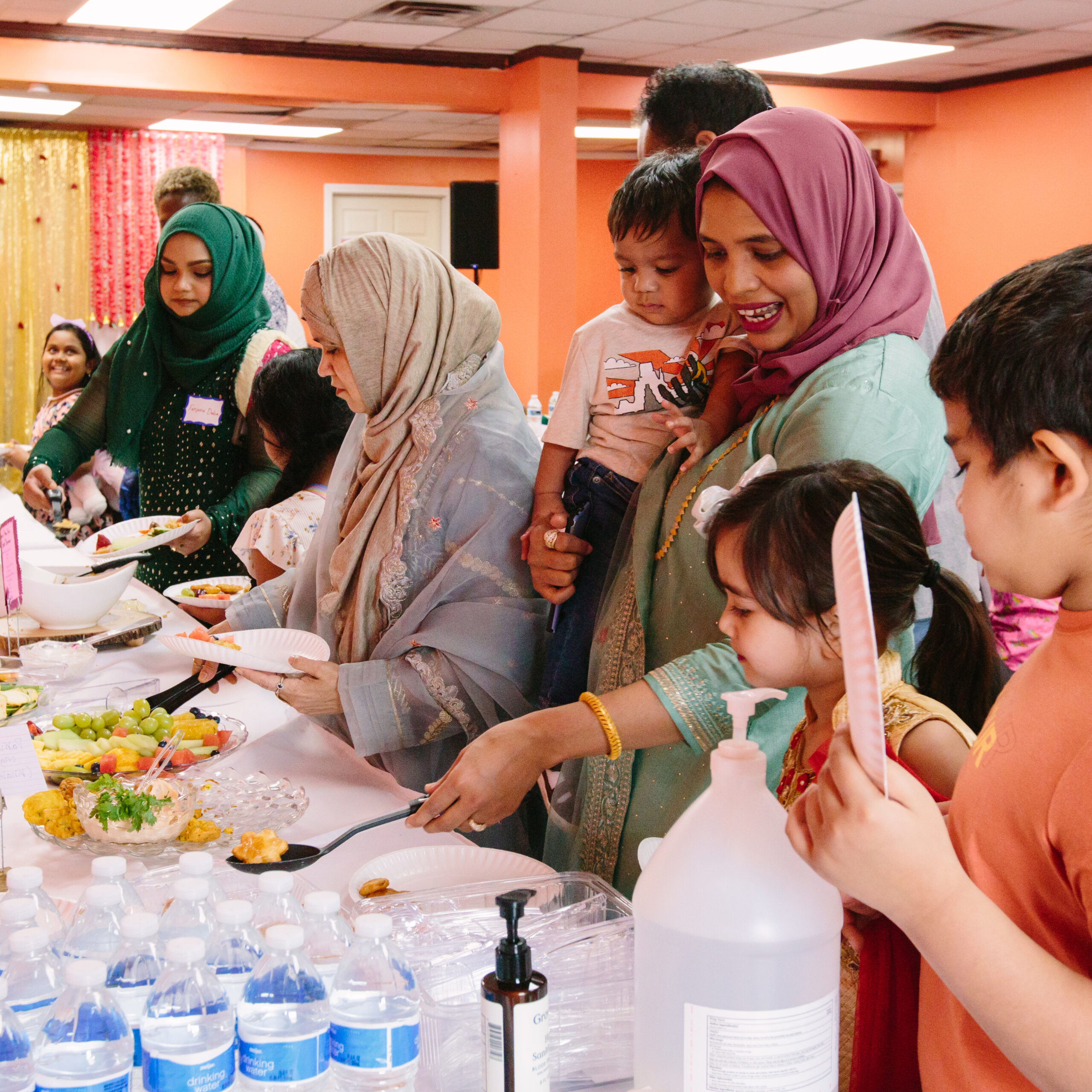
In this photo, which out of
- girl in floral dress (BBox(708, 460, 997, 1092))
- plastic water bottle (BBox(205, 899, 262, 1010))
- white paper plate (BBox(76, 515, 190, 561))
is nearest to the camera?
plastic water bottle (BBox(205, 899, 262, 1010))

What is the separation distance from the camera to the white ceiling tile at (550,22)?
6000 mm

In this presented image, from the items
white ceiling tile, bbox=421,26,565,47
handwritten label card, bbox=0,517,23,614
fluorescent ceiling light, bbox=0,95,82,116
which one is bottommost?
handwritten label card, bbox=0,517,23,614

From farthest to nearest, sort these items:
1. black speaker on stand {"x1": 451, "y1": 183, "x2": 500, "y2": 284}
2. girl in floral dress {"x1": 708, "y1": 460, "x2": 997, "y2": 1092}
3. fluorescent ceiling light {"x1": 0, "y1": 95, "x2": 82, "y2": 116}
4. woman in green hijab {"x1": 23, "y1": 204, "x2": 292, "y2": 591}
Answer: fluorescent ceiling light {"x1": 0, "y1": 95, "x2": 82, "y2": 116} < black speaker on stand {"x1": 451, "y1": 183, "x2": 500, "y2": 284} < woman in green hijab {"x1": 23, "y1": 204, "x2": 292, "y2": 591} < girl in floral dress {"x1": 708, "y1": 460, "x2": 997, "y2": 1092}

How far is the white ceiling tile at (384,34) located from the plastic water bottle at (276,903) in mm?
6153

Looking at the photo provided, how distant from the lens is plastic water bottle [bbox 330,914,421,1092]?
0.75m

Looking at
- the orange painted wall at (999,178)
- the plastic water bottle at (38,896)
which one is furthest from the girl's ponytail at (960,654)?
the orange painted wall at (999,178)

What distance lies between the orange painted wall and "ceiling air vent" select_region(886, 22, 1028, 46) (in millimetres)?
999

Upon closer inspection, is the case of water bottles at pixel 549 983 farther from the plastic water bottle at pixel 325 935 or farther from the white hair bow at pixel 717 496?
the white hair bow at pixel 717 496

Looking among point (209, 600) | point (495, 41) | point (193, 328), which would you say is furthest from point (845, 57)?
point (209, 600)

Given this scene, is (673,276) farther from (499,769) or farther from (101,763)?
(101,763)

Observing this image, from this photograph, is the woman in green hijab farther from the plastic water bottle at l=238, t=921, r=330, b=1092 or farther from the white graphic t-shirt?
the plastic water bottle at l=238, t=921, r=330, b=1092

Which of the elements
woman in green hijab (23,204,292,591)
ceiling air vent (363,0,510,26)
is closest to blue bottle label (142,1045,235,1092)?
woman in green hijab (23,204,292,591)

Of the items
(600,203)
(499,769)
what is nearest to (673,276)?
(499,769)

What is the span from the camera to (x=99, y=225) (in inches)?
368
